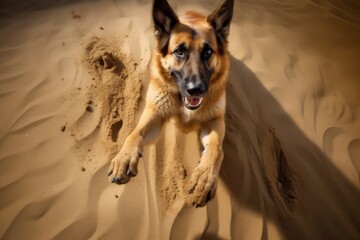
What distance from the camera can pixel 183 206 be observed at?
2510mm

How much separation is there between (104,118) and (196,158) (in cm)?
122

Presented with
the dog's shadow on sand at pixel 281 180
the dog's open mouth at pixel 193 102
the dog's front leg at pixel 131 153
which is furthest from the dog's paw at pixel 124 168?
the dog's shadow on sand at pixel 281 180

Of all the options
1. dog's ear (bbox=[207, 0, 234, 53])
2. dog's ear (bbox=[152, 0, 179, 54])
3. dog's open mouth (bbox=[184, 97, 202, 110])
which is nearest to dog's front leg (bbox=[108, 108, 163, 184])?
dog's open mouth (bbox=[184, 97, 202, 110])

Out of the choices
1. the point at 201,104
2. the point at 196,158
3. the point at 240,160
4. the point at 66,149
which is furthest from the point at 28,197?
the point at 240,160

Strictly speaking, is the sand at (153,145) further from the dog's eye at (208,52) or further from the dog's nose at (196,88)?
the dog's eye at (208,52)

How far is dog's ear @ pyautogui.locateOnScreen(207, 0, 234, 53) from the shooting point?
2.72 meters

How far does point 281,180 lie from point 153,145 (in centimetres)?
156

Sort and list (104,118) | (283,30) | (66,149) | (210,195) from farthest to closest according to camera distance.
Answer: (283,30) → (104,118) → (66,149) → (210,195)

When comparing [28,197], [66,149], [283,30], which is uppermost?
[283,30]

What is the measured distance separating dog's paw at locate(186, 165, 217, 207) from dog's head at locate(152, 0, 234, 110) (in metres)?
0.73

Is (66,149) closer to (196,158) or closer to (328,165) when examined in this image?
(196,158)

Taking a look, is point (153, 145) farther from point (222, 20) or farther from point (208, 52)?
point (222, 20)

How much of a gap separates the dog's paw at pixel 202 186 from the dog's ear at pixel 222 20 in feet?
4.74

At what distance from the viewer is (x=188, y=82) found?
2432mm
